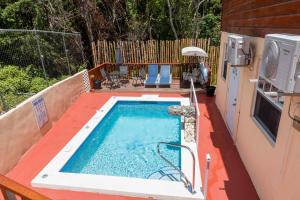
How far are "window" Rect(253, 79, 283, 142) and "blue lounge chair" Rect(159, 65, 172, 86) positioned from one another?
6527 millimetres

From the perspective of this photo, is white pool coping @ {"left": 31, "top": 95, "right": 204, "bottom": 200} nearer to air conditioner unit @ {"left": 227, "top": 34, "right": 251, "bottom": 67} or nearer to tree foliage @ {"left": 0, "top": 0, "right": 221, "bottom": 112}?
air conditioner unit @ {"left": 227, "top": 34, "right": 251, "bottom": 67}

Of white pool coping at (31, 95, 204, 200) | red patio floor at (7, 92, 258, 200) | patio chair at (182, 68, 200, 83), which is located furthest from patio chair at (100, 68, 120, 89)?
white pool coping at (31, 95, 204, 200)

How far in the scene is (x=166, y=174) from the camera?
5.02 meters

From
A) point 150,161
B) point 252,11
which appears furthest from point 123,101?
point 252,11

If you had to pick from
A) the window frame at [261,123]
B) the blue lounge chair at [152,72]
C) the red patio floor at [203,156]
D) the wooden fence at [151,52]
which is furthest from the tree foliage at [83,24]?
the window frame at [261,123]

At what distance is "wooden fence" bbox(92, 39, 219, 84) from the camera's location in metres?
11.4

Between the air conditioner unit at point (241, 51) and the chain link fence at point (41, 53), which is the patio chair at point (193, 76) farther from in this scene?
the air conditioner unit at point (241, 51)

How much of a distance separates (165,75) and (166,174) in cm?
684

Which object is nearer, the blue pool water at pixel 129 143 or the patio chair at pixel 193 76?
the blue pool water at pixel 129 143

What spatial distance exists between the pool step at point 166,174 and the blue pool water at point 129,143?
122mm

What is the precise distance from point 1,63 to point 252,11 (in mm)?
12644

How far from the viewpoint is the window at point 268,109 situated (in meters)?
3.32

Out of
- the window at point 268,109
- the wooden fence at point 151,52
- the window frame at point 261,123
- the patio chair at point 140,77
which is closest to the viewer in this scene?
the window at point 268,109

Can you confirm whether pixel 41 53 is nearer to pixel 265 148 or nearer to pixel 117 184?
pixel 117 184
